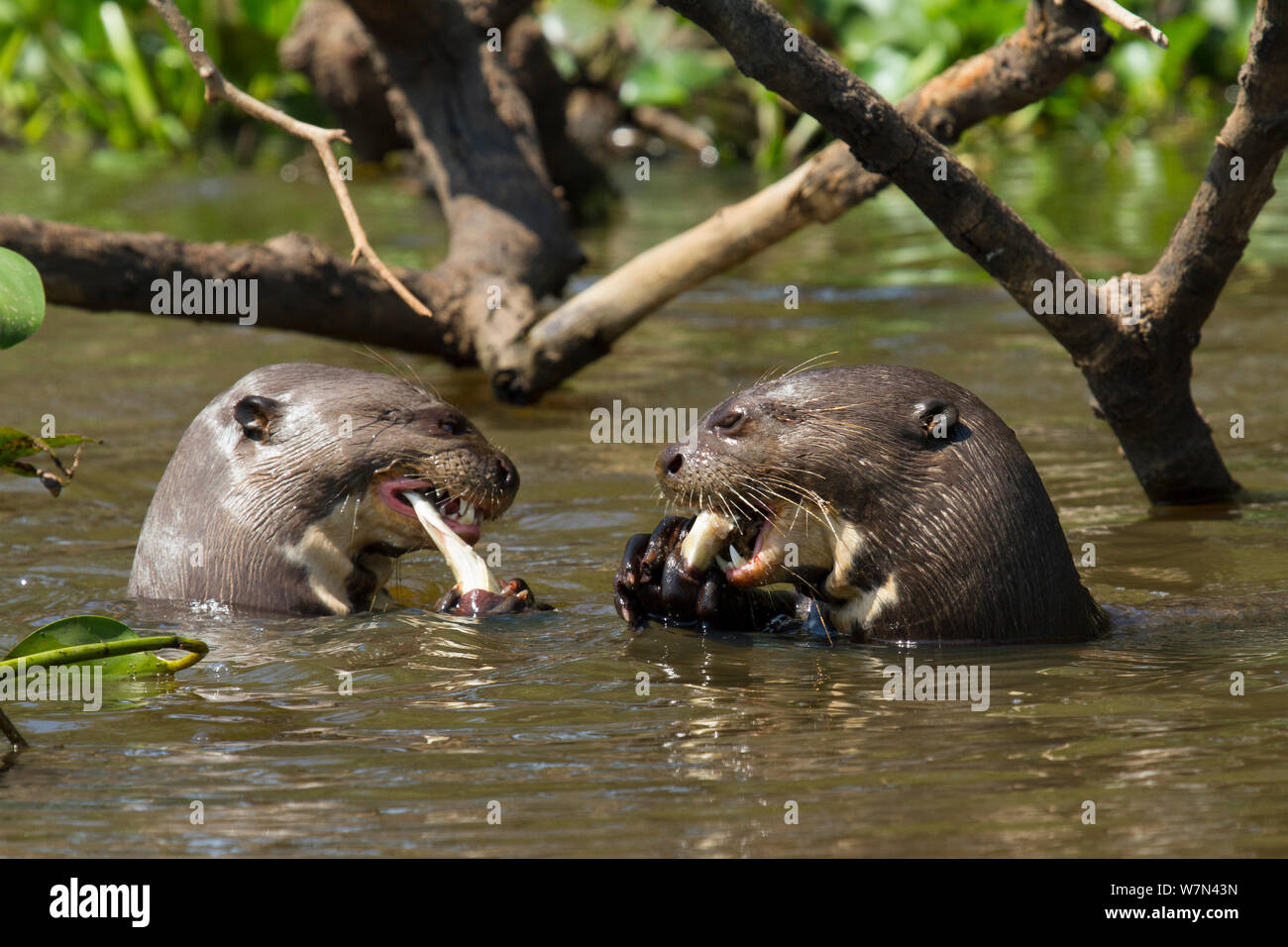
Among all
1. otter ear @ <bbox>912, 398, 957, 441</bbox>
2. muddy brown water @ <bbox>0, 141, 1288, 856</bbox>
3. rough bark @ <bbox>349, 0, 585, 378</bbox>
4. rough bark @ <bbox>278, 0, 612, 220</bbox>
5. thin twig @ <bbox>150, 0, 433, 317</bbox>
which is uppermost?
rough bark @ <bbox>278, 0, 612, 220</bbox>

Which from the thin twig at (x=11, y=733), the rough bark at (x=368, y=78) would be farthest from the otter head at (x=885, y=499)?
the rough bark at (x=368, y=78)

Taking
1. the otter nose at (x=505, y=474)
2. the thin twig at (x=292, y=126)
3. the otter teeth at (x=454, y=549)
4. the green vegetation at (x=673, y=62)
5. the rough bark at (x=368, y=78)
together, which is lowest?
the otter teeth at (x=454, y=549)

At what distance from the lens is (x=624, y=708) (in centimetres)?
358

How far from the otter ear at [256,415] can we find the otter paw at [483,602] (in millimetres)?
604

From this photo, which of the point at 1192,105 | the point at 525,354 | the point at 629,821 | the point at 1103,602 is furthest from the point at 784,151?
the point at 629,821

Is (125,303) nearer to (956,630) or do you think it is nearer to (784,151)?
(956,630)

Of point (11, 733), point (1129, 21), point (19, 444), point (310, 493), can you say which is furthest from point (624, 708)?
point (1129, 21)

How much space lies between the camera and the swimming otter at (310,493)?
4145 mm

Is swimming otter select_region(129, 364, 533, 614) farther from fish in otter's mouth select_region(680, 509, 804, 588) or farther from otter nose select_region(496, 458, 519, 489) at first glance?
fish in otter's mouth select_region(680, 509, 804, 588)

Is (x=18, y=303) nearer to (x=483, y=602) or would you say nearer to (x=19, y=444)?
(x=19, y=444)

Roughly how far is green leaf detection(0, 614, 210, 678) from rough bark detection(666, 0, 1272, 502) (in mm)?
1775

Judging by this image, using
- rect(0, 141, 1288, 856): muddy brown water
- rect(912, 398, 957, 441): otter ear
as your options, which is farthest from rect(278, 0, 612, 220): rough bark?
rect(912, 398, 957, 441): otter ear

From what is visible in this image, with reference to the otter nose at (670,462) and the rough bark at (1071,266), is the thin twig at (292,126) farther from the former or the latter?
the rough bark at (1071,266)

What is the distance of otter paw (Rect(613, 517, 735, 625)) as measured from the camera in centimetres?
404
